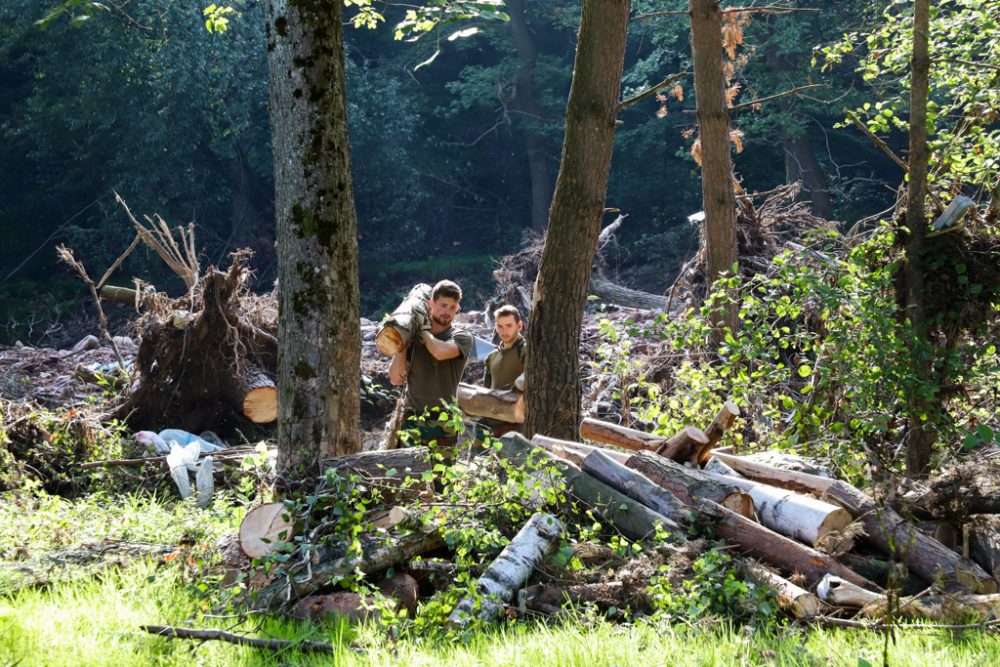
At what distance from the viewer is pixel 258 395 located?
1133cm

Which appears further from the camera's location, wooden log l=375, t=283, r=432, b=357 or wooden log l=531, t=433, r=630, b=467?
wooden log l=375, t=283, r=432, b=357

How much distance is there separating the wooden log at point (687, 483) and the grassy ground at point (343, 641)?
1.04 metres

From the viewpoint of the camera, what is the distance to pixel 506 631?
4508 mm

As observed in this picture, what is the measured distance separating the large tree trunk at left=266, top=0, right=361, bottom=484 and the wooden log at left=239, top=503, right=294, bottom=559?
32cm

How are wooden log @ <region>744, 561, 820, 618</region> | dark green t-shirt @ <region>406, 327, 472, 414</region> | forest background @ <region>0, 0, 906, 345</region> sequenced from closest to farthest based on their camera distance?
wooden log @ <region>744, 561, 820, 618</region> → dark green t-shirt @ <region>406, 327, 472, 414</region> → forest background @ <region>0, 0, 906, 345</region>

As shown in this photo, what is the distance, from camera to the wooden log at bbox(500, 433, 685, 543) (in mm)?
5148

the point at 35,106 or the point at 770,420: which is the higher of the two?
the point at 35,106

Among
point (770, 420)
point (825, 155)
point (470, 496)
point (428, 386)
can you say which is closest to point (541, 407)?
point (428, 386)

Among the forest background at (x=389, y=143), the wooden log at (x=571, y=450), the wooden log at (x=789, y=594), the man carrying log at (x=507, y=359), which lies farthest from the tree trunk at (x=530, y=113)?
the wooden log at (x=789, y=594)

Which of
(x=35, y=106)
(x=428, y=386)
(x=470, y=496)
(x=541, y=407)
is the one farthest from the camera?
(x=35, y=106)

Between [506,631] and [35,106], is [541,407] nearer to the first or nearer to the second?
[506,631]

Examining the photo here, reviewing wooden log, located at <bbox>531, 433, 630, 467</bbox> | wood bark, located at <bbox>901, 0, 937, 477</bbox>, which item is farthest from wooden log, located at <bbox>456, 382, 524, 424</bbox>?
wood bark, located at <bbox>901, 0, 937, 477</bbox>

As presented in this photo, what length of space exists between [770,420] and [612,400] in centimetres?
340

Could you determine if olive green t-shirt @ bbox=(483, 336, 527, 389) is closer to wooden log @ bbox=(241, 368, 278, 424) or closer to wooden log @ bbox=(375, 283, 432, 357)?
wooden log @ bbox=(375, 283, 432, 357)
